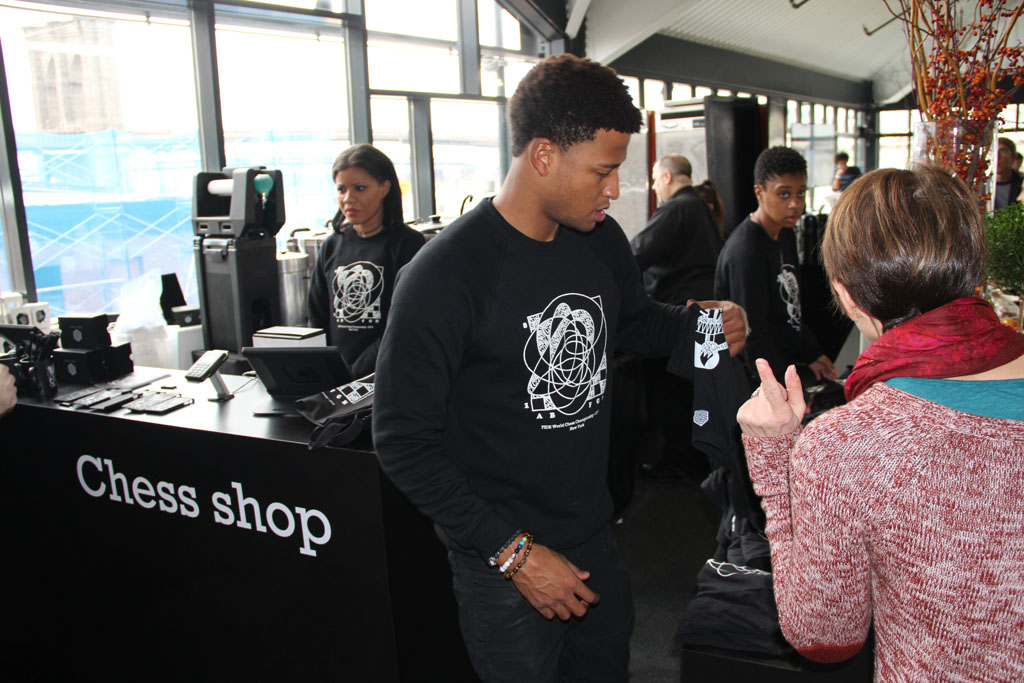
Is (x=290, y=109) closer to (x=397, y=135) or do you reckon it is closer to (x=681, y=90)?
(x=397, y=135)

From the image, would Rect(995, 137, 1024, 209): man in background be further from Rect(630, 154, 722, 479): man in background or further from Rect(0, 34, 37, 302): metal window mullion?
Rect(0, 34, 37, 302): metal window mullion

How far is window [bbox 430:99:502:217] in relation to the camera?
6.46 m

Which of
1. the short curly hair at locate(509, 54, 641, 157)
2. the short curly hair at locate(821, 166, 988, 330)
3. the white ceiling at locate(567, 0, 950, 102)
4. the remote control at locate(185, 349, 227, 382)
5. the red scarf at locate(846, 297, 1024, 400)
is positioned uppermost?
the white ceiling at locate(567, 0, 950, 102)

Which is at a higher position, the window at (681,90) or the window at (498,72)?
the window at (681,90)

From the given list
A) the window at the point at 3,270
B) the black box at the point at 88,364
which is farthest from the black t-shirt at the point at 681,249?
the window at the point at 3,270

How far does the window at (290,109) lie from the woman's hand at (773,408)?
13.9 ft

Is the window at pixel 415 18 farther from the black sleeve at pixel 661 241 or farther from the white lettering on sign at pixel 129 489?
the white lettering on sign at pixel 129 489

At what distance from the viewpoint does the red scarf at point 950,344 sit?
2.92 ft

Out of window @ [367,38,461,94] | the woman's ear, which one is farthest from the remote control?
window @ [367,38,461,94]

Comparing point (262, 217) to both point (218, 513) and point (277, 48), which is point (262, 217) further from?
point (277, 48)

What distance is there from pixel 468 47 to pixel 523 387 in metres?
5.97

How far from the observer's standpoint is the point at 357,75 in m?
5.63

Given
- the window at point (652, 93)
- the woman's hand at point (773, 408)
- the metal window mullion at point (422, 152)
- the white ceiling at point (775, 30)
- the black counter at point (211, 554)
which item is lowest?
the black counter at point (211, 554)

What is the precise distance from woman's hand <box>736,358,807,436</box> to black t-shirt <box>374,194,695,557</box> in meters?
0.46
